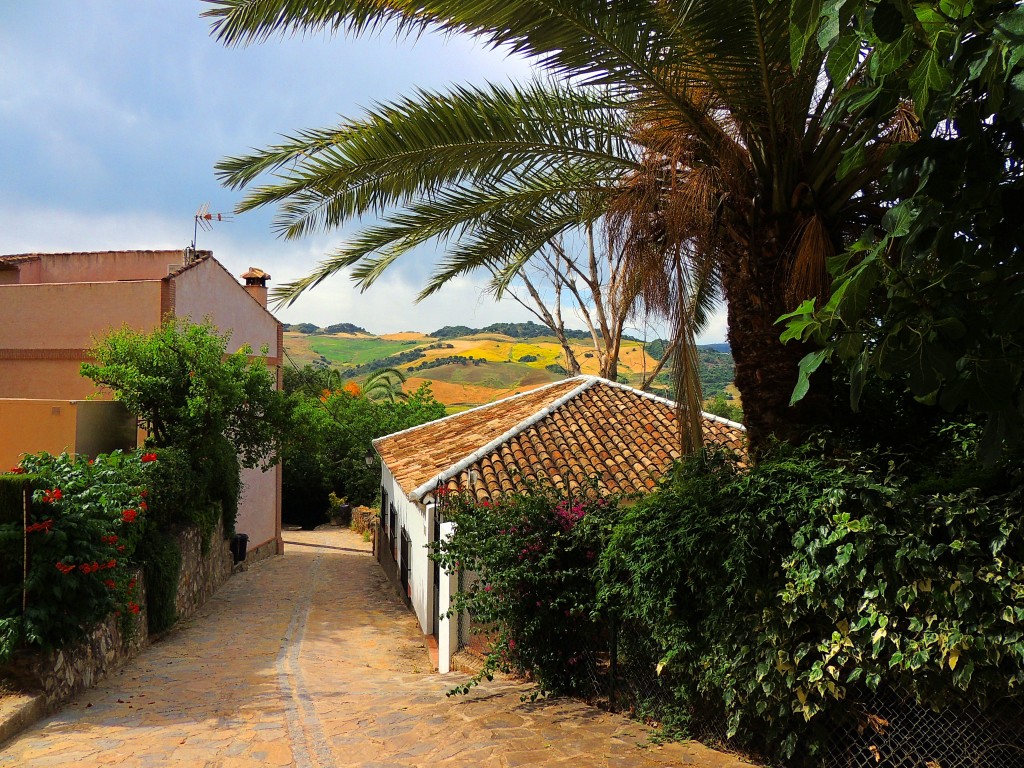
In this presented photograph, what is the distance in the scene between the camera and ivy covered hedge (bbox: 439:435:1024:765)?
15.2 ft

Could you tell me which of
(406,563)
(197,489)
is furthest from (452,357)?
(197,489)

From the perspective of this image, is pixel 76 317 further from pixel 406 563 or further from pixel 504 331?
pixel 504 331

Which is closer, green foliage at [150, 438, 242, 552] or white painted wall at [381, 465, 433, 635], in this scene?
green foliage at [150, 438, 242, 552]

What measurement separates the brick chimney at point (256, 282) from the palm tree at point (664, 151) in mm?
17689

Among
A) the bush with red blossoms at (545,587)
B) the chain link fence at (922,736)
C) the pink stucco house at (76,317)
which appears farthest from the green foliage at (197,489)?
the chain link fence at (922,736)

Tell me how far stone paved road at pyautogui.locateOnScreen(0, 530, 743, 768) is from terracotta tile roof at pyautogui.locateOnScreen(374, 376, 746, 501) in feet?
10.3

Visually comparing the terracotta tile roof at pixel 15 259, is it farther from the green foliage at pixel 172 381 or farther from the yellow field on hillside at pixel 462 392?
the yellow field on hillside at pixel 462 392

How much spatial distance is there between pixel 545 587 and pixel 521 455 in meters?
6.39

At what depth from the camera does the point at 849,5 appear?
120 inches

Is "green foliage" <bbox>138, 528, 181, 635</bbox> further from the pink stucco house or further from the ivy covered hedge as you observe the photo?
the ivy covered hedge

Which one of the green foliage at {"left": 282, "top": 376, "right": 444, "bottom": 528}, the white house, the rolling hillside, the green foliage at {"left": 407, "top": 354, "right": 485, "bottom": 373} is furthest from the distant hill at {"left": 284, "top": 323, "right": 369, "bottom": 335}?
the white house

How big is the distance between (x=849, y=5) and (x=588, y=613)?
19.3ft

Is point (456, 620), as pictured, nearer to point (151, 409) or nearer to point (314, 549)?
point (151, 409)

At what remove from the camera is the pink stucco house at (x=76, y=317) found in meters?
14.8
